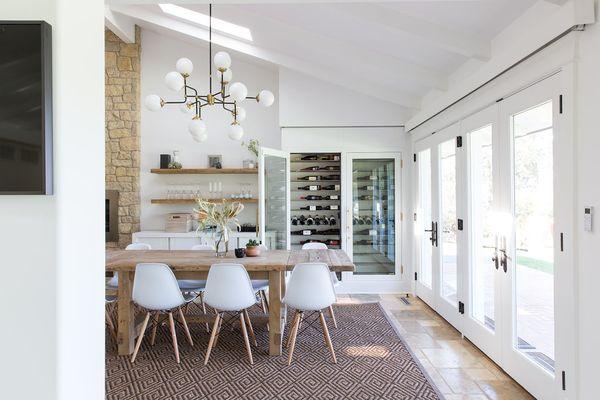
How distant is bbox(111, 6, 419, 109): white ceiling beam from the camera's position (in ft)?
16.6

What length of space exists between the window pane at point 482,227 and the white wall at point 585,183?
1.02 m

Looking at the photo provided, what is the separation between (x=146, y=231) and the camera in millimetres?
6152

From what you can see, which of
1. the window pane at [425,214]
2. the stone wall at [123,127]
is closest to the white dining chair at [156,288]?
the stone wall at [123,127]

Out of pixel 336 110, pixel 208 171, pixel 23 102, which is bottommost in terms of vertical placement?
pixel 23 102

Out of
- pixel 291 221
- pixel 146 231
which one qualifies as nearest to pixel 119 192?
pixel 146 231

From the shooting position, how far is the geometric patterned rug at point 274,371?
2723 mm

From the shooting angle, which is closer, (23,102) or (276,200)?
(23,102)

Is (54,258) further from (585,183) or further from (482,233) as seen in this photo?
(482,233)

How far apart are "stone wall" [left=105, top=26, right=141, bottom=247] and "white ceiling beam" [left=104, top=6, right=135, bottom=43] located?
0.13 meters

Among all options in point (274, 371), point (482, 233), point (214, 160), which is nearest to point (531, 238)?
point (482, 233)

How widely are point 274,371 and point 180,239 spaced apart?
3.20 metres

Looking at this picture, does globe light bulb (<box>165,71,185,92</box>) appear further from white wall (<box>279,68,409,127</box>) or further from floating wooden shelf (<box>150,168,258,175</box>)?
floating wooden shelf (<box>150,168,258,175</box>)

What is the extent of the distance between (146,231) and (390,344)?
4.37 m

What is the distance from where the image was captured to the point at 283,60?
5.13 metres
